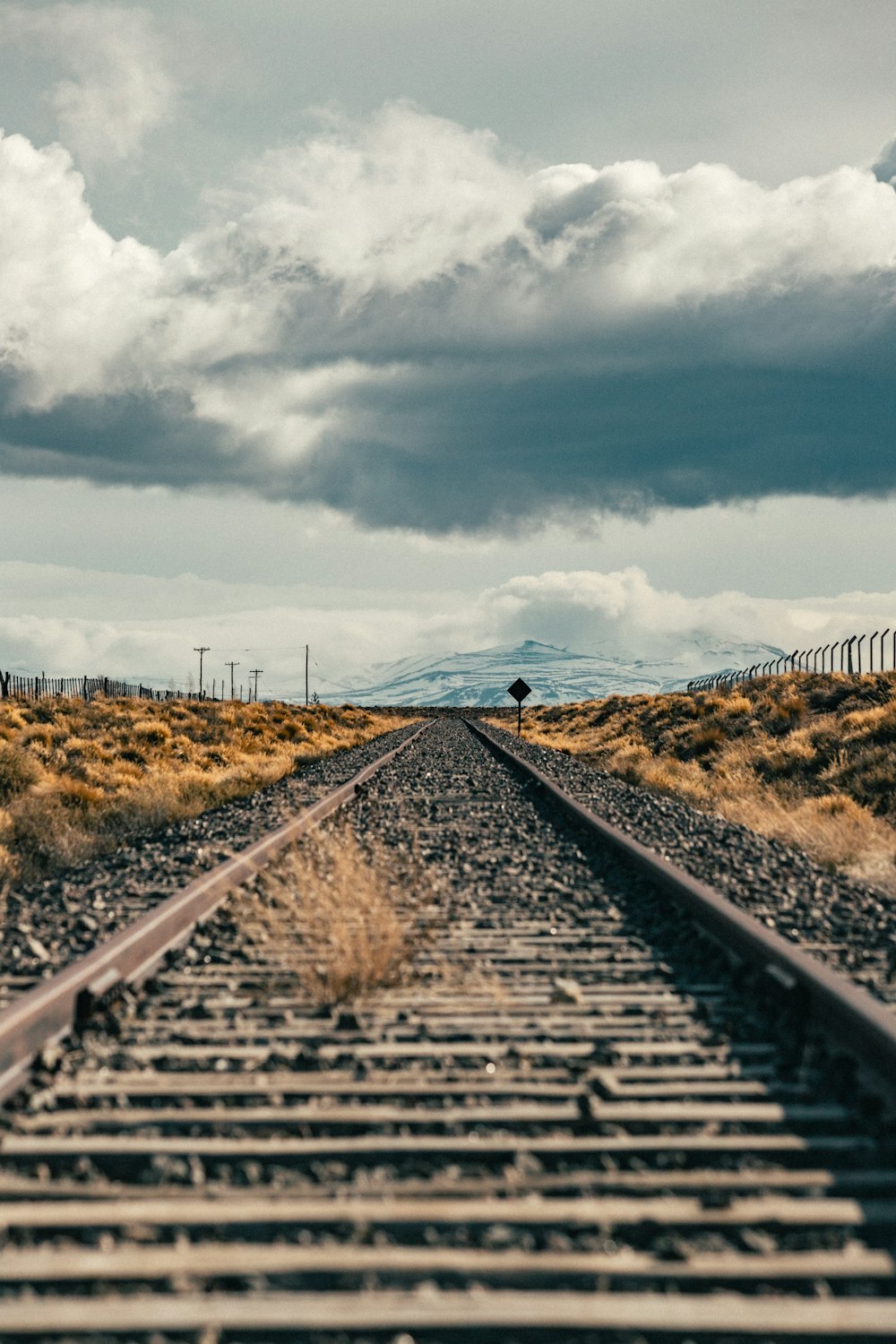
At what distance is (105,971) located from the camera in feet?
15.5

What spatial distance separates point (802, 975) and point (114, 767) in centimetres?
1671

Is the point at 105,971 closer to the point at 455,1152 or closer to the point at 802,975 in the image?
the point at 455,1152

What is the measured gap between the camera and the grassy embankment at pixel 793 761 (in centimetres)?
1031

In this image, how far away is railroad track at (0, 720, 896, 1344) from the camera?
2.41 metres

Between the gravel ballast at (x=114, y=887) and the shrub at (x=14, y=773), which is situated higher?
the shrub at (x=14, y=773)

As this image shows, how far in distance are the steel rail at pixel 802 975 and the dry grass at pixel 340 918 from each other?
1.61 metres

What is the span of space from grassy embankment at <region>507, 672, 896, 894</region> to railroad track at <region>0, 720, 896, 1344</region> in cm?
460

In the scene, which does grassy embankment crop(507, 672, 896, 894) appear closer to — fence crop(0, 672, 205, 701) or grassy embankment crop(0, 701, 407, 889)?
grassy embankment crop(0, 701, 407, 889)

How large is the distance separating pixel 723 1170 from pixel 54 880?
6324 mm

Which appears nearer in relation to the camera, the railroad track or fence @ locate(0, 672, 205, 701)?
the railroad track

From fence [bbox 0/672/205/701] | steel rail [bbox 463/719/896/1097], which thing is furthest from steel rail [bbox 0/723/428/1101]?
fence [bbox 0/672/205/701]

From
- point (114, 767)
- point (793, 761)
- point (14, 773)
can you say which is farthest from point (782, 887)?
point (114, 767)

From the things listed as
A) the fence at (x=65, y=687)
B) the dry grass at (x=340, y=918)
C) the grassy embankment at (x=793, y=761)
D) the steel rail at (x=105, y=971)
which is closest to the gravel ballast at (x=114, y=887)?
the steel rail at (x=105, y=971)

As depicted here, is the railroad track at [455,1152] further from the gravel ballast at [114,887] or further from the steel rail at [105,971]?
the gravel ballast at [114,887]
